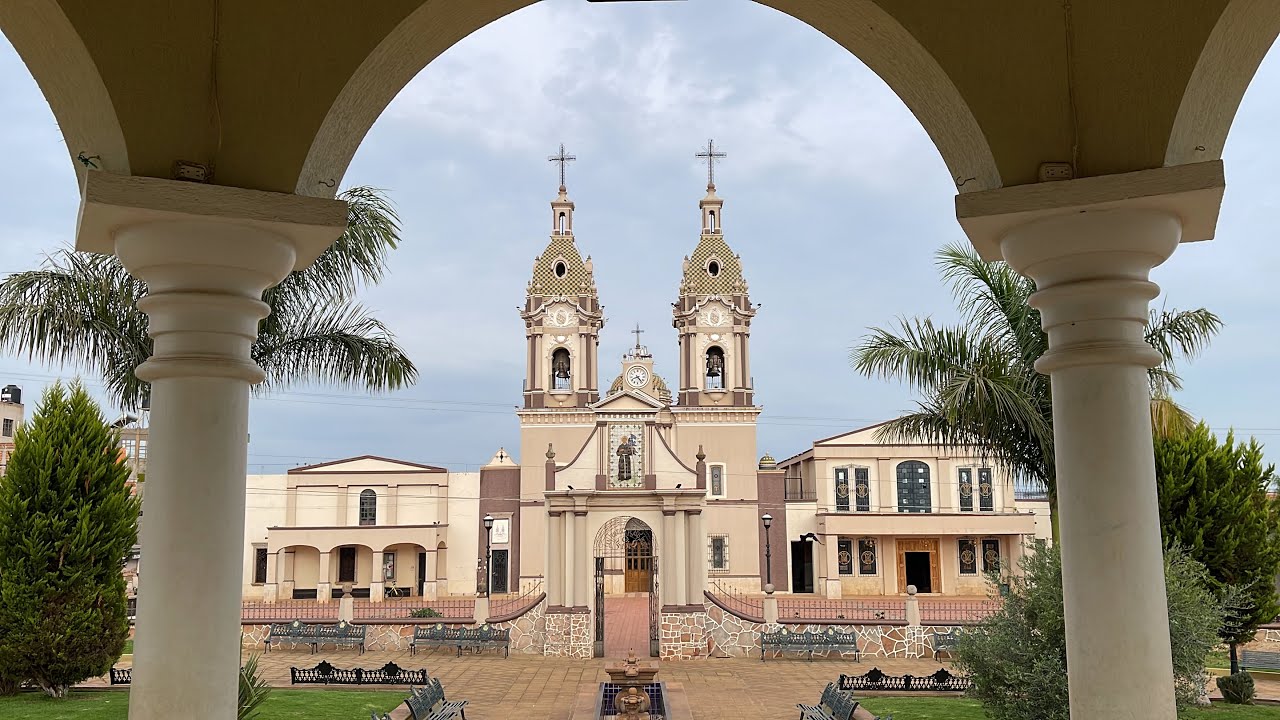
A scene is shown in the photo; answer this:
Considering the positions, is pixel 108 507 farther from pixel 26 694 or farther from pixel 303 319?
pixel 303 319

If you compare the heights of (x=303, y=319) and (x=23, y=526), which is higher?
(x=303, y=319)

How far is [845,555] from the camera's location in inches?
1425

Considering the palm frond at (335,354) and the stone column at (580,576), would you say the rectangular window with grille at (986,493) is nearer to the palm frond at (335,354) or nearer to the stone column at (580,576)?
the stone column at (580,576)

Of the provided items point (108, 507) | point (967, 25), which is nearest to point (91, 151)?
point (967, 25)

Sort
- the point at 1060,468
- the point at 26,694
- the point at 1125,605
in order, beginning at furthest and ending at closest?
1. the point at 26,694
2. the point at 1060,468
3. the point at 1125,605

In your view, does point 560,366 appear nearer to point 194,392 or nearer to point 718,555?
point 718,555

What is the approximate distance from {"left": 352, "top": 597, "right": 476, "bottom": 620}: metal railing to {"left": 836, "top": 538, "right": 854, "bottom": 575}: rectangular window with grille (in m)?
12.2

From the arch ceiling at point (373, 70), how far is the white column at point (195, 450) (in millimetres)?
233

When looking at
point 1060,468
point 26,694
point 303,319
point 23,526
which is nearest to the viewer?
point 1060,468

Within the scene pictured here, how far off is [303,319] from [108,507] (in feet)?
14.4

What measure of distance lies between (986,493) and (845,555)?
5.10 m

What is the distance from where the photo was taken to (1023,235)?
3408mm

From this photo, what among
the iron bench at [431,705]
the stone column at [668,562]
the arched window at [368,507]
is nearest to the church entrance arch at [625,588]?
the stone column at [668,562]

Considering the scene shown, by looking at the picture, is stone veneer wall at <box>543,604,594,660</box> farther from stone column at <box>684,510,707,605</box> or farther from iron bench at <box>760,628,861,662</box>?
iron bench at <box>760,628,861,662</box>
